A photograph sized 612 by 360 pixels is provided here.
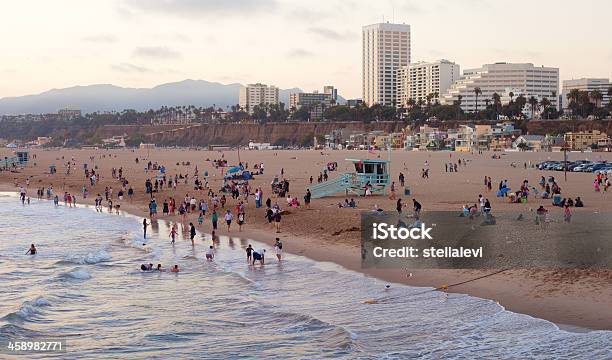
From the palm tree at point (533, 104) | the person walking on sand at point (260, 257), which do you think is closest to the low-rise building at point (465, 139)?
the palm tree at point (533, 104)

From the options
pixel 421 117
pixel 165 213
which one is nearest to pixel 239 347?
pixel 165 213

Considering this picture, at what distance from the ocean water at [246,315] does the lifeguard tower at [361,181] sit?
10084 millimetres

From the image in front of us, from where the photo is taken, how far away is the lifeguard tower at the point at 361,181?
31250 mm

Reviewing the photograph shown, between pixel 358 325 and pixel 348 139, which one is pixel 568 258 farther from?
pixel 348 139

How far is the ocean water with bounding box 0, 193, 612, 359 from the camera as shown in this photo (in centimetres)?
1141

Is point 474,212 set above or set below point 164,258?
above

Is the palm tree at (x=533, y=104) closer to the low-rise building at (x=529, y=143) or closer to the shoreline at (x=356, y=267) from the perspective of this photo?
→ the low-rise building at (x=529, y=143)

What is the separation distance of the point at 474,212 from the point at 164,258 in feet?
31.5

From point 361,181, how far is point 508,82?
514ft

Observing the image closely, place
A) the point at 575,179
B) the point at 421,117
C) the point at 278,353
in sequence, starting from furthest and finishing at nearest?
the point at 421,117
the point at 575,179
the point at 278,353

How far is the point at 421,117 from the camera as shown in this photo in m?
135

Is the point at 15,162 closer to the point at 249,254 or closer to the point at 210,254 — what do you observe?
the point at 210,254

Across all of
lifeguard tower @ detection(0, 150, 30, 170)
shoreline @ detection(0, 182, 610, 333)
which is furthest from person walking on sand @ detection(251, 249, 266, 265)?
lifeguard tower @ detection(0, 150, 30, 170)

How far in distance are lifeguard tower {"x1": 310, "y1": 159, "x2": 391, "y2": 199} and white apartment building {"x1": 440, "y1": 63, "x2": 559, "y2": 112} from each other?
465 ft
